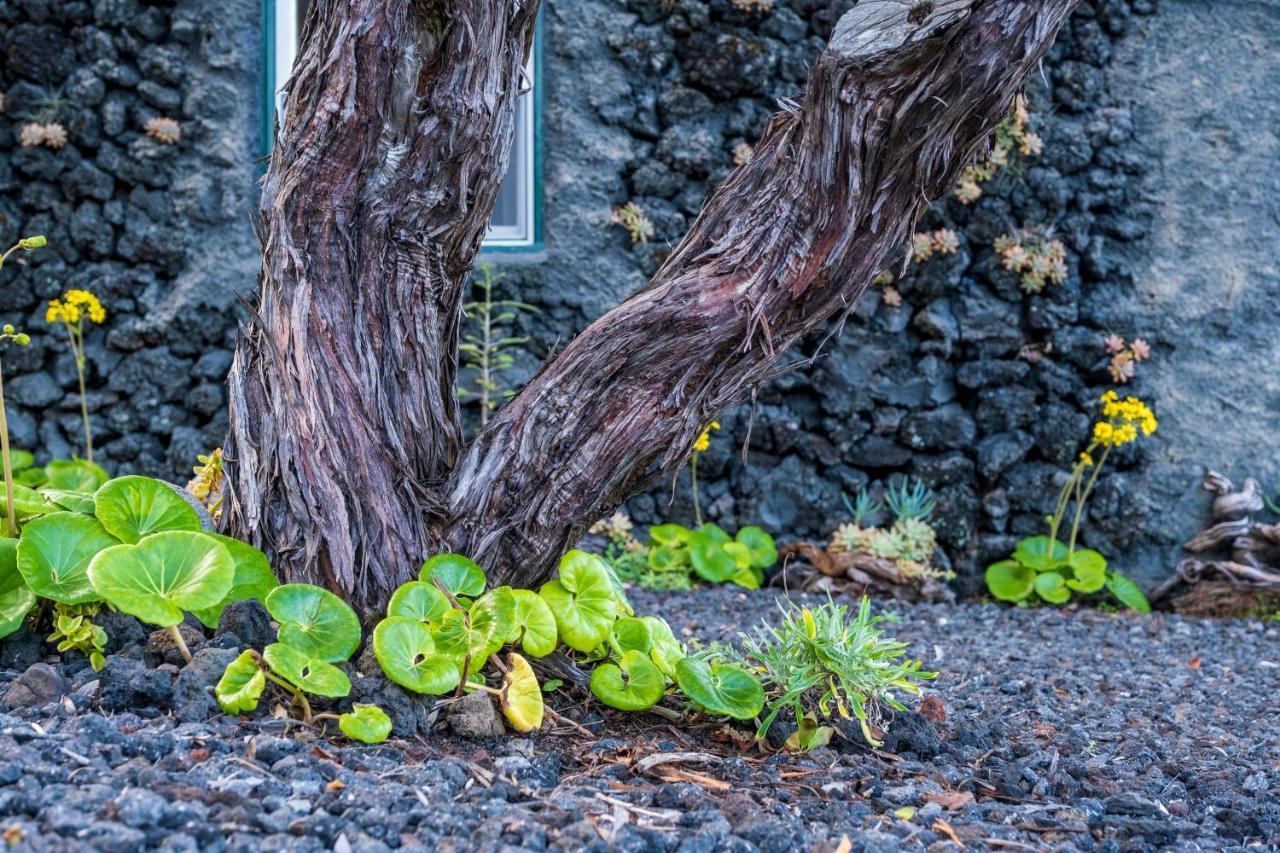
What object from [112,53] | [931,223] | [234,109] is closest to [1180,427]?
[931,223]

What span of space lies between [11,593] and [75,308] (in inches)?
112

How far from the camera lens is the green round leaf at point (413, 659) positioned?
175 cm

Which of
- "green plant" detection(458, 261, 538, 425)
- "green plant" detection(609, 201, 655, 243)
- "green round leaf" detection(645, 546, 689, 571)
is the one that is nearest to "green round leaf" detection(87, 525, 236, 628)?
"green plant" detection(458, 261, 538, 425)

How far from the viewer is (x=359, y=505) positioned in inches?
78.5

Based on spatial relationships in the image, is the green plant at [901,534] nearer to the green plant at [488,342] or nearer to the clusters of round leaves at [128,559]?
the green plant at [488,342]

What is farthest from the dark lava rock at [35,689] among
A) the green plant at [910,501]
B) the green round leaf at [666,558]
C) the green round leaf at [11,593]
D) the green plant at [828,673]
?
the green plant at [910,501]

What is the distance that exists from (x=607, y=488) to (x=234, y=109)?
10.6ft

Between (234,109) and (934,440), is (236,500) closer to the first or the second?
(234,109)

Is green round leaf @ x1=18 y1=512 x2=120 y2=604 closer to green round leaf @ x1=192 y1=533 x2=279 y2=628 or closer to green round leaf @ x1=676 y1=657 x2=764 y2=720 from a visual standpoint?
green round leaf @ x1=192 y1=533 x2=279 y2=628

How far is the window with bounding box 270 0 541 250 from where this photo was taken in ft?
14.6

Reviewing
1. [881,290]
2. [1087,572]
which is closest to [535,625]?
[881,290]

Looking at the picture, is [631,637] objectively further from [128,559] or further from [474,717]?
[128,559]

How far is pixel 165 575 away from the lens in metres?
1.75

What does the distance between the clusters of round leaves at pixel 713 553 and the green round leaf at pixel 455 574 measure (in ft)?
8.32
